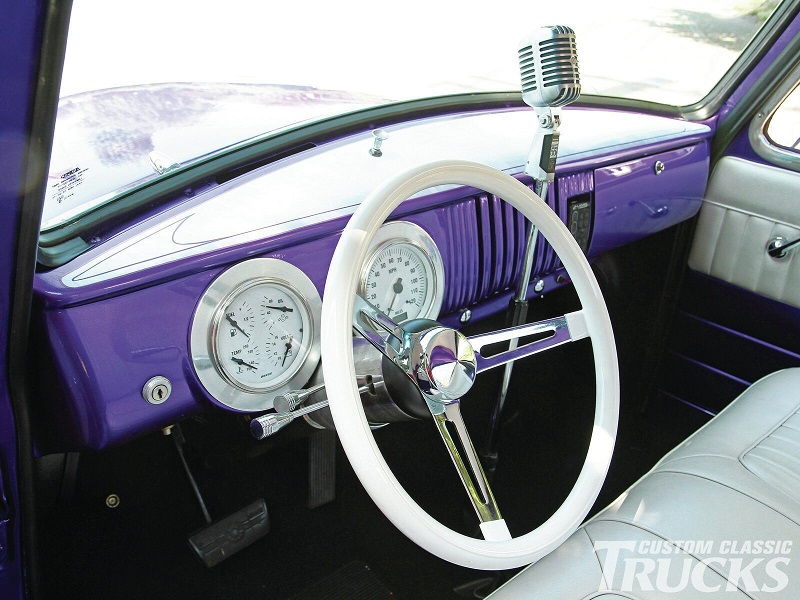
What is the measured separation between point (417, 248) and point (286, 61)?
54 centimetres

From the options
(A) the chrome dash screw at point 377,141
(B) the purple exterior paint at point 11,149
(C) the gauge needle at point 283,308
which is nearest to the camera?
(B) the purple exterior paint at point 11,149

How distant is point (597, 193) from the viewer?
79.0 inches

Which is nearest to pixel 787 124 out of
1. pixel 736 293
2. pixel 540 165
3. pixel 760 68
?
pixel 760 68

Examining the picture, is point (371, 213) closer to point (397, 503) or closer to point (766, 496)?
point (397, 503)

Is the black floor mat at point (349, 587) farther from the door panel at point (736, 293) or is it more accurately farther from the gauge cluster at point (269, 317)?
the door panel at point (736, 293)

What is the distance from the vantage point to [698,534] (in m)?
1.27

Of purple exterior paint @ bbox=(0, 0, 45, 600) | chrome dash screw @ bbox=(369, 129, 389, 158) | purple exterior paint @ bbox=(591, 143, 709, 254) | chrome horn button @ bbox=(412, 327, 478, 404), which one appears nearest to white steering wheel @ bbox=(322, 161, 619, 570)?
chrome horn button @ bbox=(412, 327, 478, 404)

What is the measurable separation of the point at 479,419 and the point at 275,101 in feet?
3.60

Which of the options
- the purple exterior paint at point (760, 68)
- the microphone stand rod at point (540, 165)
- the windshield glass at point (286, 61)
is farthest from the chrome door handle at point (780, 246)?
the microphone stand rod at point (540, 165)

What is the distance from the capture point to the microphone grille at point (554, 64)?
1.42 meters

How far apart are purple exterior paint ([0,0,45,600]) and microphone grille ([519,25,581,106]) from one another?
93cm

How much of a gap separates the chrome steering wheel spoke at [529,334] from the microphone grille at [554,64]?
1.42ft

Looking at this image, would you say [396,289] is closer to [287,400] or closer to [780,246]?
[287,400]

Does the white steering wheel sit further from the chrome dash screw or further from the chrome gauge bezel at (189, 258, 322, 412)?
the chrome dash screw
